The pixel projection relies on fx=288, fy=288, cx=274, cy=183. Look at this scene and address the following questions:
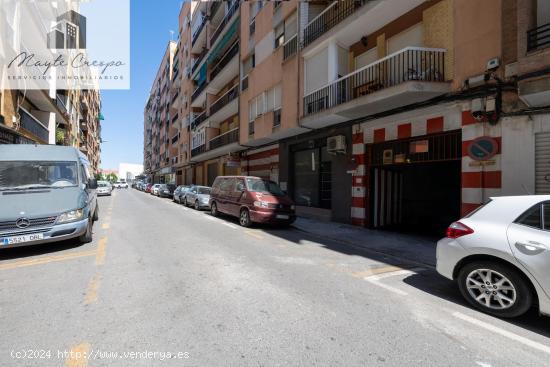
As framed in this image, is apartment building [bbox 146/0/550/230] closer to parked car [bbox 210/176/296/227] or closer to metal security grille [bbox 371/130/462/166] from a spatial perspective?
metal security grille [bbox 371/130/462/166]

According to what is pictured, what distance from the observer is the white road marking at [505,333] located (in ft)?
9.46

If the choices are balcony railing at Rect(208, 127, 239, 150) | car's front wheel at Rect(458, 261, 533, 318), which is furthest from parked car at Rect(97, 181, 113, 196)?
car's front wheel at Rect(458, 261, 533, 318)

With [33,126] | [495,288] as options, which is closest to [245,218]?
[495,288]

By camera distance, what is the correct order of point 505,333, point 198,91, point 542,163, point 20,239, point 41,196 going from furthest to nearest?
point 198,91
point 542,163
point 41,196
point 20,239
point 505,333

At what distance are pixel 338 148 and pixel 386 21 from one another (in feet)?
14.8

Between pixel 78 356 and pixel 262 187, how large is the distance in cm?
853

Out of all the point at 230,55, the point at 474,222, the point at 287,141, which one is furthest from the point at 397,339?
the point at 230,55

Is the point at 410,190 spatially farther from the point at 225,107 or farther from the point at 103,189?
the point at 103,189

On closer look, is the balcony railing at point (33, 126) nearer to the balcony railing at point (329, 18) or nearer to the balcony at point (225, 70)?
the balcony at point (225, 70)

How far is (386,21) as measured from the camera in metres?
9.62

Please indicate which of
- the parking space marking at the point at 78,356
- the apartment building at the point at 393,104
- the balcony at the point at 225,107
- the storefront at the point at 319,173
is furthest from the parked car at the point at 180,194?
the parking space marking at the point at 78,356

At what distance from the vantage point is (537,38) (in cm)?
604

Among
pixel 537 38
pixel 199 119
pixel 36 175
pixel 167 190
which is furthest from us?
pixel 167 190

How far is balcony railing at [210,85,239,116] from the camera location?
19712 mm
